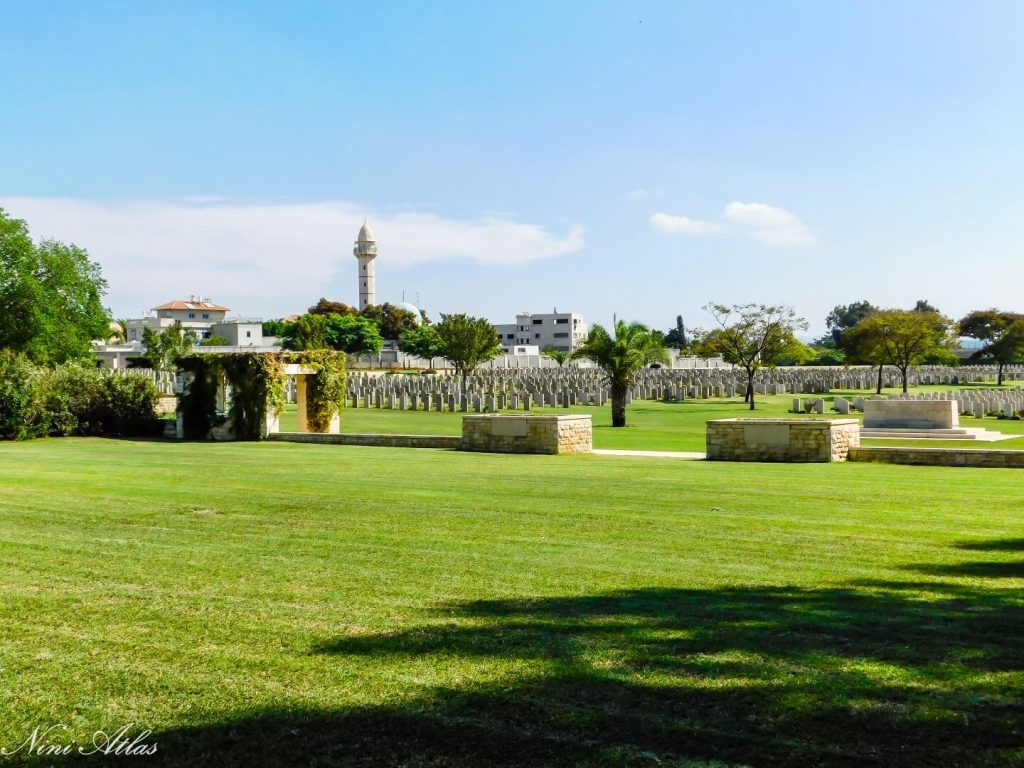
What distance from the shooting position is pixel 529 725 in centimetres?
446

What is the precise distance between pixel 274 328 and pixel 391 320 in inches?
654

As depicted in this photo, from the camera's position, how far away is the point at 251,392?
2739 centimetres

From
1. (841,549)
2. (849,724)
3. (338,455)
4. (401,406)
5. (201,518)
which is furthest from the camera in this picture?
(401,406)

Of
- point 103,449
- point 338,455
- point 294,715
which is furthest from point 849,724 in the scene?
point 103,449

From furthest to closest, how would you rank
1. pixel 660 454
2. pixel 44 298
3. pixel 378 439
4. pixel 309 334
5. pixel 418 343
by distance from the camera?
pixel 418 343
pixel 309 334
pixel 44 298
pixel 378 439
pixel 660 454

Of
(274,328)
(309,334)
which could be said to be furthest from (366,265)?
(309,334)

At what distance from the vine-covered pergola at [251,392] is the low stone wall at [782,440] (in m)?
13.1

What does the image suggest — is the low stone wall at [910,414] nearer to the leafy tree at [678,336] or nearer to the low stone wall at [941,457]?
the low stone wall at [941,457]

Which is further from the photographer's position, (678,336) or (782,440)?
(678,336)

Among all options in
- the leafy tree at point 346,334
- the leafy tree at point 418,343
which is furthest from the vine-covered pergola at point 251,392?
the leafy tree at point 418,343

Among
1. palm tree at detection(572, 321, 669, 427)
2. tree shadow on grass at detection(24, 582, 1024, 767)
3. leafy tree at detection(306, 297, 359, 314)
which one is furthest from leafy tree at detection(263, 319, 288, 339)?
tree shadow on grass at detection(24, 582, 1024, 767)

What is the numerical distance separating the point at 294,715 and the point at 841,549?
5.90 meters

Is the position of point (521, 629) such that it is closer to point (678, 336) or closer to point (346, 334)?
point (346, 334)

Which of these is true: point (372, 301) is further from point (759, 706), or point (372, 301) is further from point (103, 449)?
point (759, 706)
